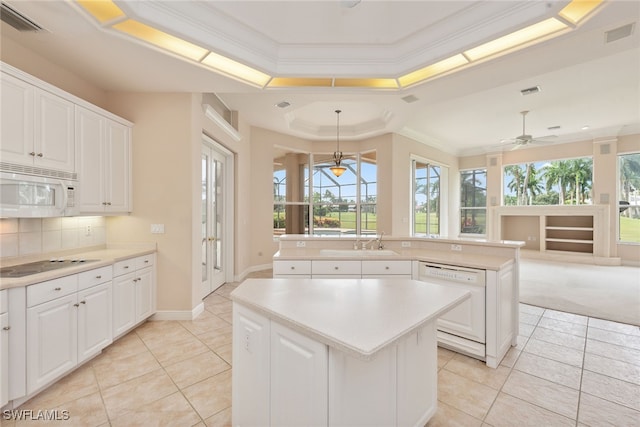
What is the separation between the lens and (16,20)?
213 centimetres

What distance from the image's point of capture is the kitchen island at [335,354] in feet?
3.74

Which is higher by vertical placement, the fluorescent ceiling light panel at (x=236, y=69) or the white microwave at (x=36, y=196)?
the fluorescent ceiling light panel at (x=236, y=69)

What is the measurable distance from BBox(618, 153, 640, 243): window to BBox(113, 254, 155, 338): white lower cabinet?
33.2 feet

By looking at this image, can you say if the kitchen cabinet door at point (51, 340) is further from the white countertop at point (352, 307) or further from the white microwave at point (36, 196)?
the white countertop at point (352, 307)

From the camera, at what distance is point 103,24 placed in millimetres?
2178

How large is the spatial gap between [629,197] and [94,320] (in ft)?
34.9

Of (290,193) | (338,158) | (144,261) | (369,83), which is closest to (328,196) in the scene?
(290,193)

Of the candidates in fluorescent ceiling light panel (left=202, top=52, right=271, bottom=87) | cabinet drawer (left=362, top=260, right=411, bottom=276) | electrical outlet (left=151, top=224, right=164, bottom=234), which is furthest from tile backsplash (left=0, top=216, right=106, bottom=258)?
cabinet drawer (left=362, top=260, right=411, bottom=276)

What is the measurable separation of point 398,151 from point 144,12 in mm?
5333

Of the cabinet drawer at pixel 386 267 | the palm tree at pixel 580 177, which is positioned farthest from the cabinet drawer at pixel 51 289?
the palm tree at pixel 580 177

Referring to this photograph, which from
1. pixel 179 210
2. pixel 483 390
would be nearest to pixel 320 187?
pixel 179 210

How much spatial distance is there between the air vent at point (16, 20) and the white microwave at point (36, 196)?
121 centimetres

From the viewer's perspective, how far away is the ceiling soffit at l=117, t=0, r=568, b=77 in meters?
2.26

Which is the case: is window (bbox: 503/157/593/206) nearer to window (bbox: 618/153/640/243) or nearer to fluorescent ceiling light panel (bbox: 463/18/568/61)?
window (bbox: 618/153/640/243)
